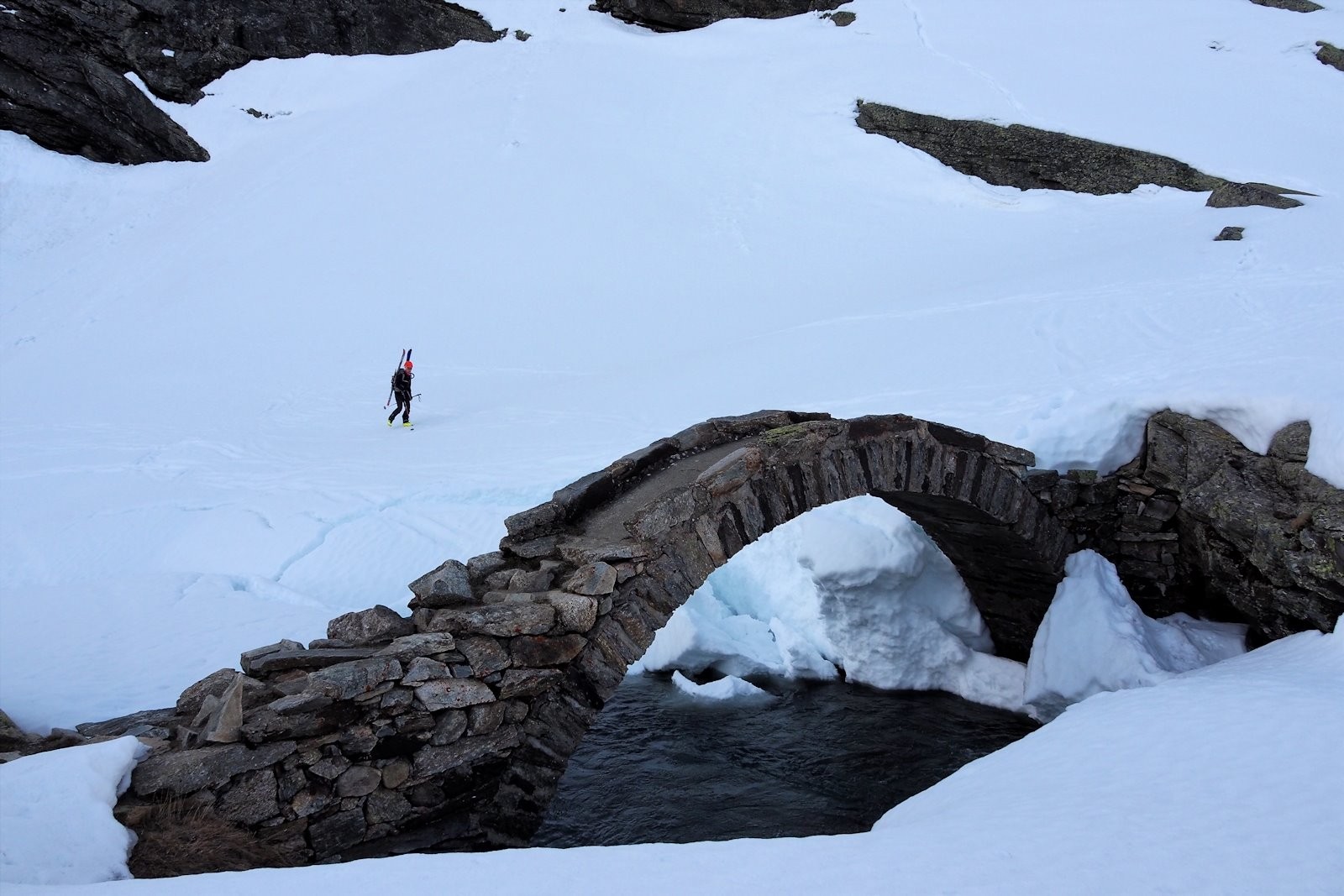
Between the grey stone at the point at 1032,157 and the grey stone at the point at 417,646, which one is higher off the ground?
the grey stone at the point at 1032,157

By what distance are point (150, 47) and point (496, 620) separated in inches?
1294

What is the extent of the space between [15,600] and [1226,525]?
13.0 meters

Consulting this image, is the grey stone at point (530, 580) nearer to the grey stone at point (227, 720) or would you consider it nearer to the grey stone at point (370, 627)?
the grey stone at point (370, 627)

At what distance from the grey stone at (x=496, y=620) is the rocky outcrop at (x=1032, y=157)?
72.2 feet

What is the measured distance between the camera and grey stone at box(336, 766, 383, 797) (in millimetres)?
5785

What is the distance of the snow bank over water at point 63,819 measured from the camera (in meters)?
4.34

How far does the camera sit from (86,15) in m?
30.2

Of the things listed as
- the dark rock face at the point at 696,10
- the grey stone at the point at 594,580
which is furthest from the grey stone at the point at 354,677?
the dark rock face at the point at 696,10

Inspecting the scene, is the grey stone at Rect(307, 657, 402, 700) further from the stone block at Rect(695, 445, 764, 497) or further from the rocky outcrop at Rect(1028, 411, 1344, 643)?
the rocky outcrop at Rect(1028, 411, 1344, 643)

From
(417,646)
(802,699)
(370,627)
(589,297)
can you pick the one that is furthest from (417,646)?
(589,297)

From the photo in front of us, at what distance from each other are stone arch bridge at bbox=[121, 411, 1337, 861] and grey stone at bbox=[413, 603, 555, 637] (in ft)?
0.04

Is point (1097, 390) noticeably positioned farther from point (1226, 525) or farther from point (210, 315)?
point (210, 315)

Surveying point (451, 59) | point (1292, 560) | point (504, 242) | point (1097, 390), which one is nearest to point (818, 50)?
point (451, 59)

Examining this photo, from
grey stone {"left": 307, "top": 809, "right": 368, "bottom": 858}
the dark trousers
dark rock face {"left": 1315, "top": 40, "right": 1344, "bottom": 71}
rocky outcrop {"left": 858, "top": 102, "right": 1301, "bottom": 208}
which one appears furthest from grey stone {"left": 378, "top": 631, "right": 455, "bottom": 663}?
dark rock face {"left": 1315, "top": 40, "right": 1344, "bottom": 71}
